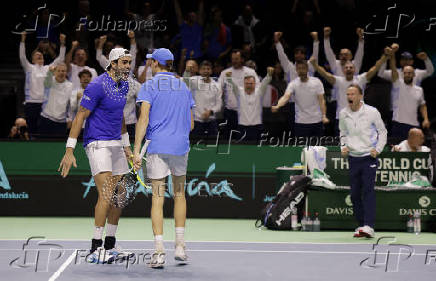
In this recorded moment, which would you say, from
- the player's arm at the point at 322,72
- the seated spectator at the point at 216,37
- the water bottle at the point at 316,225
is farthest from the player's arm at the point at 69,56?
the water bottle at the point at 316,225

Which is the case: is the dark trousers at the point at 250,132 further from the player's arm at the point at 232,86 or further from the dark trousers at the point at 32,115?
the dark trousers at the point at 32,115

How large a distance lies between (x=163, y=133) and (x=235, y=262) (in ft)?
5.21

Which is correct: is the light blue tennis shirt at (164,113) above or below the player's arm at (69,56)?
below

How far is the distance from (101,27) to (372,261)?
10.8 meters

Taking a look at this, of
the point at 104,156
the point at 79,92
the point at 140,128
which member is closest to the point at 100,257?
the point at 104,156

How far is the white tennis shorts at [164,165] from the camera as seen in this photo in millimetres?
8297

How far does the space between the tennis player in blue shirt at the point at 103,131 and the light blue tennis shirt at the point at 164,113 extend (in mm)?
400

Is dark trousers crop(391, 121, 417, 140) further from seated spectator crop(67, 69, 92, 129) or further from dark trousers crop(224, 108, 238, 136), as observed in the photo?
seated spectator crop(67, 69, 92, 129)

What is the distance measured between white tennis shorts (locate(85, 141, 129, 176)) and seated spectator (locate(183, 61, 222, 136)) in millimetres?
5853

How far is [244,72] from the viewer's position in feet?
50.0

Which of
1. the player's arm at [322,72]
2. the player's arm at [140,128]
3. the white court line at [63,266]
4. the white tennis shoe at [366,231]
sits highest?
the player's arm at [322,72]

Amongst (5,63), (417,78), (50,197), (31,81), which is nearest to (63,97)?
(31,81)

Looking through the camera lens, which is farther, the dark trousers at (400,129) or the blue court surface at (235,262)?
the dark trousers at (400,129)

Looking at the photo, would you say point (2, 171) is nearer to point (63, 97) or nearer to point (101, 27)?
point (63, 97)
